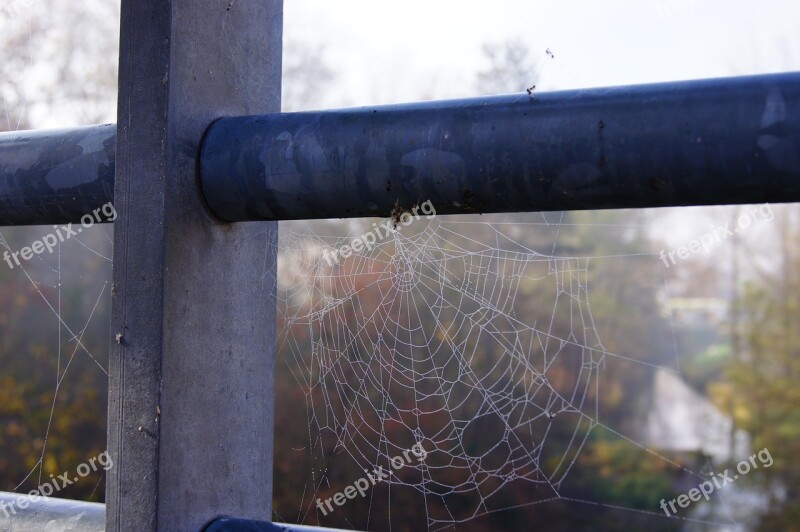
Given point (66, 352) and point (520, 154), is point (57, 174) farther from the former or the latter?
point (66, 352)

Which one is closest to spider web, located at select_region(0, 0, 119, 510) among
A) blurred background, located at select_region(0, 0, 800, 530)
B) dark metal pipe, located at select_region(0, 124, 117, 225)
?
blurred background, located at select_region(0, 0, 800, 530)

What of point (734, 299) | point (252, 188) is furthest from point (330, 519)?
point (734, 299)

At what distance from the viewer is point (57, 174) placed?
1.51 metres

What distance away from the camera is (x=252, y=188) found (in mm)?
1305

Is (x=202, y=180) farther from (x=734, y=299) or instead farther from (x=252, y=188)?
(x=734, y=299)

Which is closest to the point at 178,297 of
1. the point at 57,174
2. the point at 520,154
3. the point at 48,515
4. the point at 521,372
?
the point at 57,174

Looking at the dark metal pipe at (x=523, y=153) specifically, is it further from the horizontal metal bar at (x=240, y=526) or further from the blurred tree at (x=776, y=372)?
the blurred tree at (x=776, y=372)

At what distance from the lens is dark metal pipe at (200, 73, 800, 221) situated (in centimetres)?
92

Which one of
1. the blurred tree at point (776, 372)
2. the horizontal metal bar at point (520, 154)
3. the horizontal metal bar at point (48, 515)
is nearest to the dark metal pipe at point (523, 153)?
the horizontal metal bar at point (520, 154)

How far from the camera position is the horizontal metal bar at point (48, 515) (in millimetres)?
1435

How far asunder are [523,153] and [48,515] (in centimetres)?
118

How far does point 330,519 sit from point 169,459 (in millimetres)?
8670

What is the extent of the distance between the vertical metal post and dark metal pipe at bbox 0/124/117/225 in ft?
0.41

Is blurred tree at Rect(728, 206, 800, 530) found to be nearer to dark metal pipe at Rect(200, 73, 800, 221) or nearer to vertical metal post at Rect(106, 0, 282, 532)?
vertical metal post at Rect(106, 0, 282, 532)
